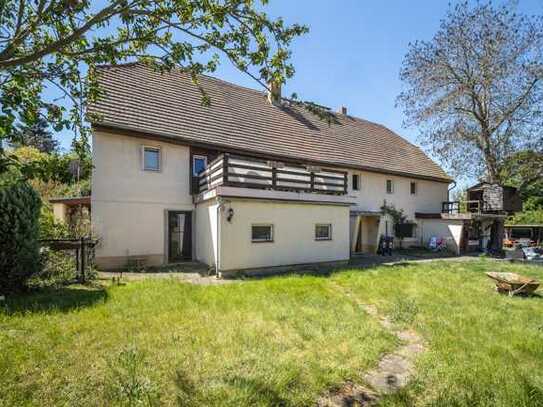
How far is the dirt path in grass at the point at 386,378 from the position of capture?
358 cm

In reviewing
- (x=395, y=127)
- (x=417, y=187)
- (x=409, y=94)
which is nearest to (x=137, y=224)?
(x=417, y=187)

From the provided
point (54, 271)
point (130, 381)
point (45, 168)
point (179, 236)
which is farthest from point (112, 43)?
point (179, 236)

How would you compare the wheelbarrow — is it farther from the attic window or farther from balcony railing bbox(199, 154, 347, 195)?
the attic window

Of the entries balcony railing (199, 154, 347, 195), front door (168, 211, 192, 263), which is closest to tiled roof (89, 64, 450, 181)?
balcony railing (199, 154, 347, 195)

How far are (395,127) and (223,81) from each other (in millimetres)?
→ 15352

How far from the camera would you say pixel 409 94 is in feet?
71.3

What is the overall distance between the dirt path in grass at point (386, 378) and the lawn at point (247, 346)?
0.12 meters

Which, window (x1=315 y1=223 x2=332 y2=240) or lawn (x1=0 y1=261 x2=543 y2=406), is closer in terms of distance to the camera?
lawn (x1=0 y1=261 x2=543 y2=406)

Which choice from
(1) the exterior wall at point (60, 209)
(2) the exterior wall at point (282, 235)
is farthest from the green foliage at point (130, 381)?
(1) the exterior wall at point (60, 209)

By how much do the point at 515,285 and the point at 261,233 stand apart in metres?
7.86

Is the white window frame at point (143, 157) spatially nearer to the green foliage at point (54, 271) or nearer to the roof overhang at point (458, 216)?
the green foliage at point (54, 271)

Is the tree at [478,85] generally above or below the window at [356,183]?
above

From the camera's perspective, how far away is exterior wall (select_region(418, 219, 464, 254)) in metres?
19.1

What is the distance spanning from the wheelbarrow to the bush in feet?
41.6
